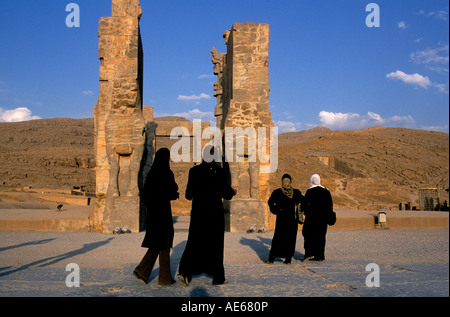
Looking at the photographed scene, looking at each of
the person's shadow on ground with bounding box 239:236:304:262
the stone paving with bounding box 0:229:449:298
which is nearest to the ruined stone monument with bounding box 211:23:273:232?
the stone paving with bounding box 0:229:449:298

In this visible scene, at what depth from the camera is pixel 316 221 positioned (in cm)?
602

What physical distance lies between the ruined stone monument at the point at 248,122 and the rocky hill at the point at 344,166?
546 inches

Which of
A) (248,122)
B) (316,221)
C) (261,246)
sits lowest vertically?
(261,246)

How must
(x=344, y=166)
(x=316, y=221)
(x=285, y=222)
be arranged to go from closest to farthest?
(x=285, y=222), (x=316, y=221), (x=344, y=166)

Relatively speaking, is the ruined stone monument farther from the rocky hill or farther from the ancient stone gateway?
the rocky hill

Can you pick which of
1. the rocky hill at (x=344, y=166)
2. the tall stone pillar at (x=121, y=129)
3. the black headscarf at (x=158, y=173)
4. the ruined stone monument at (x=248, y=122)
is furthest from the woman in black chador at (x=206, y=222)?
the rocky hill at (x=344, y=166)

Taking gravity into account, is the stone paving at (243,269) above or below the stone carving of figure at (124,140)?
below

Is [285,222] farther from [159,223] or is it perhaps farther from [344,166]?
[344,166]

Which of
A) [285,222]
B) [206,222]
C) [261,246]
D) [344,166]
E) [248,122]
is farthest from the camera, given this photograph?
[344,166]

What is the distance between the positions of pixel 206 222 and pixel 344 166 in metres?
34.6

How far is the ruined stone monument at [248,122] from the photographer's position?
9414 millimetres

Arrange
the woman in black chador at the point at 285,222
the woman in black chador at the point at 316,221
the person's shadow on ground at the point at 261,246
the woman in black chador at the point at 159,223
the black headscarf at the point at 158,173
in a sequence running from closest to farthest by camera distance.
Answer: the woman in black chador at the point at 159,223 → the black headscarf at the point at 158,173 → the woman in black chador at the point at 285,222 → the woman in black chador at the point at 316,221 → the person's shadow on ground at the point at 261,246

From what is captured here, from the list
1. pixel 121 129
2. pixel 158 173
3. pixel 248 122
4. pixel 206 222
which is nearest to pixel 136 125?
pixel 121 129

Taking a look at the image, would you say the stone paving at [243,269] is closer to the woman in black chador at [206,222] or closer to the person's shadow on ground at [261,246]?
the person's shadow on ground at [261,246]
